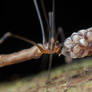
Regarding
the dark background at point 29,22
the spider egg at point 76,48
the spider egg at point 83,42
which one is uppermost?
the dark background at point 29,22

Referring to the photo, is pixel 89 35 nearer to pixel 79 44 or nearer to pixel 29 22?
pixel 79 44

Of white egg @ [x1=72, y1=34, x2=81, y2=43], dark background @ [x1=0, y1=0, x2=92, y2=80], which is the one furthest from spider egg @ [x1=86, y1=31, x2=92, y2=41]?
dark background @ [x1=0, y1=0, x2=92, y2=80]

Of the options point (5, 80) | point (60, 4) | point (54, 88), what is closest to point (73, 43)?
point (54, 88)

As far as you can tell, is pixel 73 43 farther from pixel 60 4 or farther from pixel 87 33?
pixel 60 4

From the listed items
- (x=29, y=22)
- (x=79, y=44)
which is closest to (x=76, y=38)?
(x=79, y=44)

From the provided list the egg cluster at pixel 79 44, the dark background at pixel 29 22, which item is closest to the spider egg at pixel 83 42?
the egg cluster at pixel 79 44

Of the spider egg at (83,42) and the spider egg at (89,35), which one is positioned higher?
the spider egg at (89,35)

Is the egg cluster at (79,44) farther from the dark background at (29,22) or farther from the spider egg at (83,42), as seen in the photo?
the dark background at (29,22)
